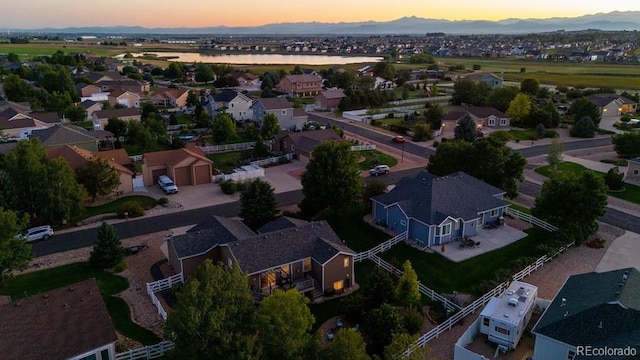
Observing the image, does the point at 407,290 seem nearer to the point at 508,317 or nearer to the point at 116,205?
the point at 508,317

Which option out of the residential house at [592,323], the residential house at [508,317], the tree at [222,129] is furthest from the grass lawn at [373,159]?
the residential house at [592,323]

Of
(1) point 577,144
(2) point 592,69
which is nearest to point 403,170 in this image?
(1) point 577,144

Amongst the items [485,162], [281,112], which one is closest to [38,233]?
[485,162]

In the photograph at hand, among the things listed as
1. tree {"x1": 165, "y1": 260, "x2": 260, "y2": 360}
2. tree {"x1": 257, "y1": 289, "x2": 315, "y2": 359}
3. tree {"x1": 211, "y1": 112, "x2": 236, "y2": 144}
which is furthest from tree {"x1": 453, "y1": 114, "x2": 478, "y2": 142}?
tree {"x1": 165, "y1": 260, "x2": 260, "y2": 360}

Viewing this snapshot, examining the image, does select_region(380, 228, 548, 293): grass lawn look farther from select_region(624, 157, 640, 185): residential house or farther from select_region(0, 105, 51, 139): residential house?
select_region(0, 105, 51, 139): residential house

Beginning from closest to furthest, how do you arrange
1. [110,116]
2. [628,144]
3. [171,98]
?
[628,144] → [110,116] → [171,98]
